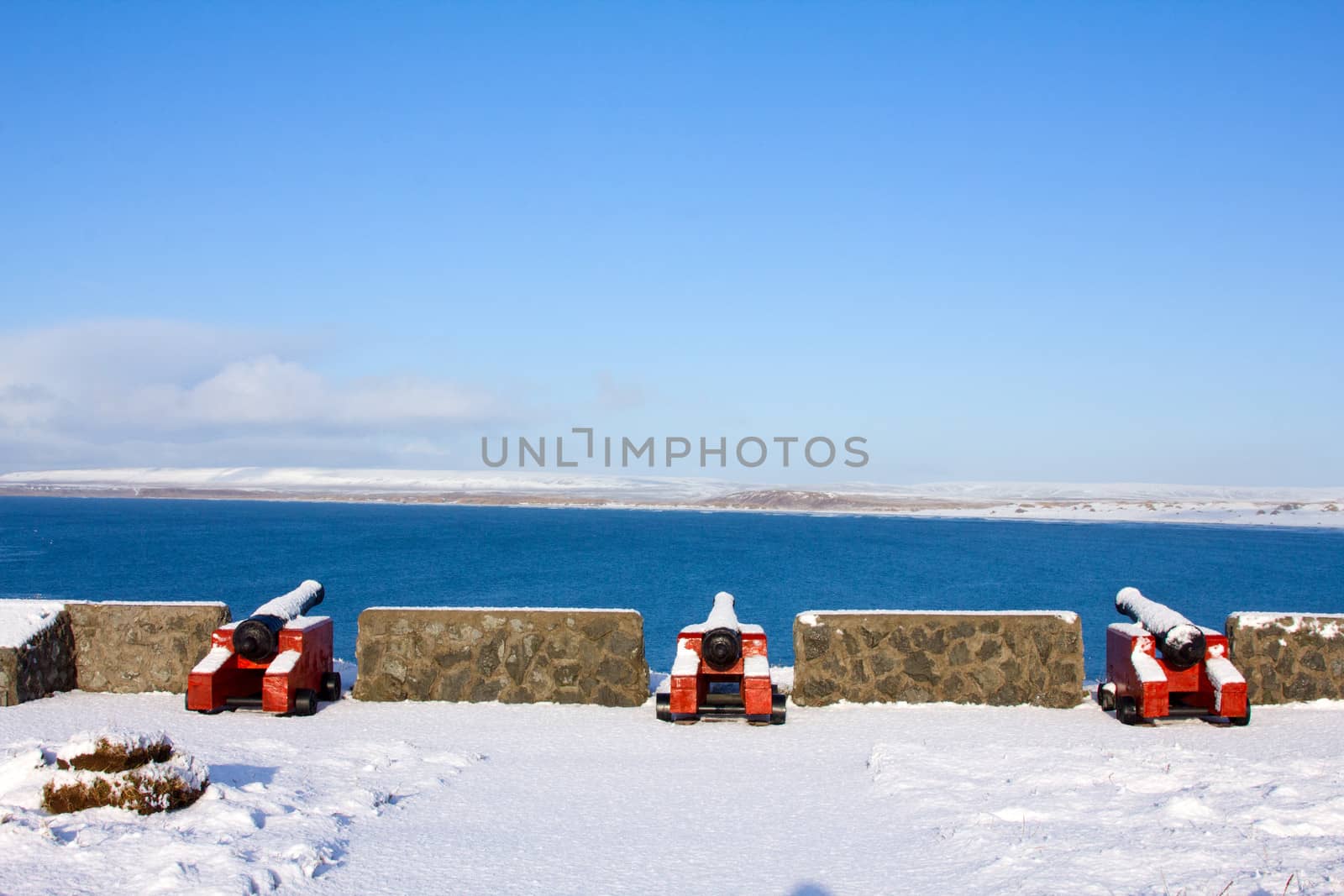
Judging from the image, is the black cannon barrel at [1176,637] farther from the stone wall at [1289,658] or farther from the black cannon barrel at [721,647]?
the black cannon barrel at [721,647]

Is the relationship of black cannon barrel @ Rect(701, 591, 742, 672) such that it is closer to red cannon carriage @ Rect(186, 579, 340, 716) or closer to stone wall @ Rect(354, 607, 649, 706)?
stone wall @ Rect(354, 607, 649, 706)

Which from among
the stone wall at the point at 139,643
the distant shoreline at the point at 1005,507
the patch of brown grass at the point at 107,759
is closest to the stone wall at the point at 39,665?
the stone wall at the point at 139,643

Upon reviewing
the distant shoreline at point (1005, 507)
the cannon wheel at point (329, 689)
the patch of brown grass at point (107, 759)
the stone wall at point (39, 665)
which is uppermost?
the patch of brown grass at point (107, 759)

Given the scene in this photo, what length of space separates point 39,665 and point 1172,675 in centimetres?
1000

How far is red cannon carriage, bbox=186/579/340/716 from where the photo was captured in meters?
8.80

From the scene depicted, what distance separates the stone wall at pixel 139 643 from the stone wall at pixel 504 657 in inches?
66.5

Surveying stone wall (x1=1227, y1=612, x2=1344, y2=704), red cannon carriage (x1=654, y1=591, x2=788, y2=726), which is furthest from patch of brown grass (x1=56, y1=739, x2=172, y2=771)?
stone wall (x1=1227, y1=612, x2=1344, y2=704)

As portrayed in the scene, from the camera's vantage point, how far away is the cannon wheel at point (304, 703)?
880 centimetres

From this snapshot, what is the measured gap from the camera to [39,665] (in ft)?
30.6

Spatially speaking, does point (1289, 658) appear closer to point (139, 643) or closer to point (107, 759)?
point (107, 759)

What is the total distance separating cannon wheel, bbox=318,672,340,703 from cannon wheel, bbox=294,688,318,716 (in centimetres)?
58

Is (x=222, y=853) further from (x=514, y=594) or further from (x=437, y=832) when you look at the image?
(x=514, y=594)

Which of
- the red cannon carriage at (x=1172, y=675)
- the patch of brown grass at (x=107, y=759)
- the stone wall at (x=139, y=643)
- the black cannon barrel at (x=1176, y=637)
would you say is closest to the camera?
the patch of brown grass at (x=107, y=759)

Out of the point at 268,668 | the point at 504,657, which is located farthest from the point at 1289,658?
the point at 268,668
